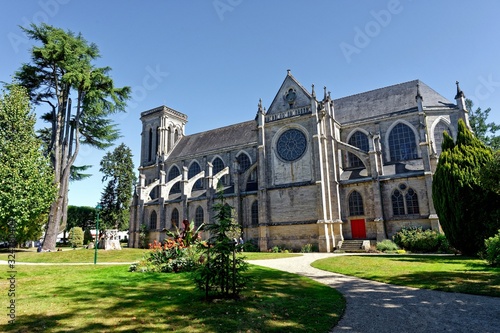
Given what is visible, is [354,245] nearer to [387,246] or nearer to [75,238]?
[387,246]

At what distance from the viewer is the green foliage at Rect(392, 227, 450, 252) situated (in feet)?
68.7

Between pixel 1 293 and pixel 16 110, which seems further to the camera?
pixel 16 110

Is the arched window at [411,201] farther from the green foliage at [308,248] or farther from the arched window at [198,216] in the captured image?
the arched window at [198,216]

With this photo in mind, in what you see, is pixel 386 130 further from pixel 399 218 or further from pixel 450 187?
pixel 450 187

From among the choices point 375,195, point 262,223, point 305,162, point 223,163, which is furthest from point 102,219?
point 375,195

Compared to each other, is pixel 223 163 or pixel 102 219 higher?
pixel 223 163

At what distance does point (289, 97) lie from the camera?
30.0m

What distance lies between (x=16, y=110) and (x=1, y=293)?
27.9 ft

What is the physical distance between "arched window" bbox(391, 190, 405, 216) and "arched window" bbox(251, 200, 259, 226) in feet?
40.8

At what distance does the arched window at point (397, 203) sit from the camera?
24383 mm

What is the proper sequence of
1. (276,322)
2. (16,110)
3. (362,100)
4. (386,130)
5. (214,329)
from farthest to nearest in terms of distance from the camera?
(362,100)
(386,130)
(16,110)
(276,322)
(214,329)

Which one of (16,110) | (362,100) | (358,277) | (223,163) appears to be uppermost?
(362,100)

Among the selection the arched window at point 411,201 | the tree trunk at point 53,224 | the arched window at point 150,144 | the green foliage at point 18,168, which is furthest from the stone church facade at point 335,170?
the arched window at point 150,144

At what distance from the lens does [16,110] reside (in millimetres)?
13109
